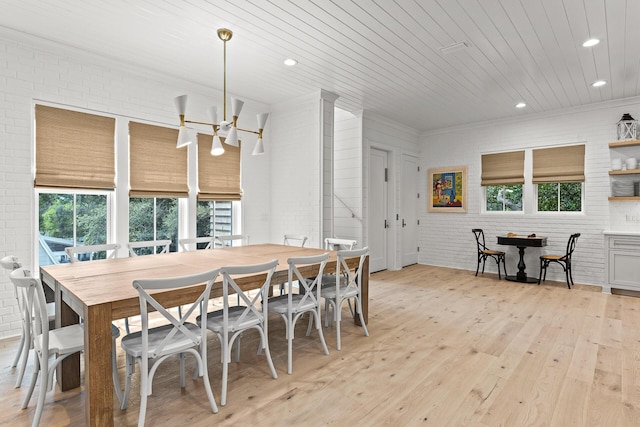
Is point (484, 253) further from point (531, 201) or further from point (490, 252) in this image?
point (531, 201)

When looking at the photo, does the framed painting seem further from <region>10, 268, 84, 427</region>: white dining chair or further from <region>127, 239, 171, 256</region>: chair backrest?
<region>10, 268, 84, 427</region>: white dining chair

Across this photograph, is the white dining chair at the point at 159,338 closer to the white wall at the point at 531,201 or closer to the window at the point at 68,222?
the window at the point at 68,222

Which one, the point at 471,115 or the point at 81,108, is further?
the point at 471,115

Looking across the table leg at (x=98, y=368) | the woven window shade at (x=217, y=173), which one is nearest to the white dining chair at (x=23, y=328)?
the table leg at (x=98, y=368)

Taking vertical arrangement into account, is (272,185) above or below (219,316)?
above

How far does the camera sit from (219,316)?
8.60 ft

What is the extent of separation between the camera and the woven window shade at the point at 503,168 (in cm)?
627

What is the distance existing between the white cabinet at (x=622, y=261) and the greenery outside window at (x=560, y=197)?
879 millimetres

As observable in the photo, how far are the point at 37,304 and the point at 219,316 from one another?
3.60 feet

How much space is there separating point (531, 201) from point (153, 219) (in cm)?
612

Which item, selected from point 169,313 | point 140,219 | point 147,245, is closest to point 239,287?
point 169,313

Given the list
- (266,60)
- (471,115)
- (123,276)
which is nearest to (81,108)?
(266,60)

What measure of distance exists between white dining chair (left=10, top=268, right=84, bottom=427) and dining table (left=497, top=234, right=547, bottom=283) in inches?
236

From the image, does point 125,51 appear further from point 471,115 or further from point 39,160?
point 471,115
